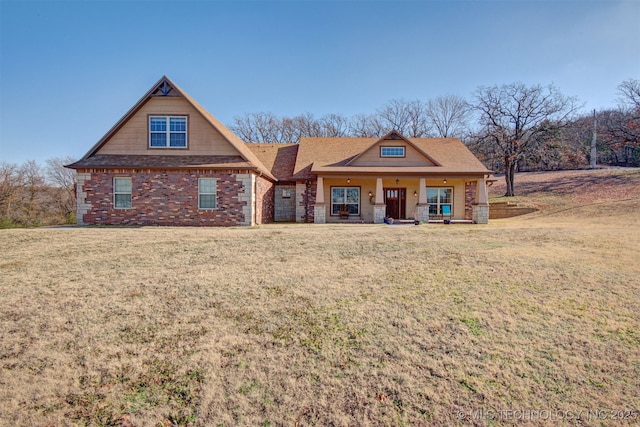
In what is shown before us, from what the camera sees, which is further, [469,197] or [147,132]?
[469,197]

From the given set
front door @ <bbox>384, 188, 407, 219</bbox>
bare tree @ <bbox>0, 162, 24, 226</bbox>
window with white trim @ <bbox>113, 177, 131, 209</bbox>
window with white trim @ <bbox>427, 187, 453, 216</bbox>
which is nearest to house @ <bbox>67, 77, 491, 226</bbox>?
window with white trim @ <bbox>113, 177, 131, 209</bbox>

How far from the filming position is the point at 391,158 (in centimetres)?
1822

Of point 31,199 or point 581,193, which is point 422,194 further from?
point 31,199

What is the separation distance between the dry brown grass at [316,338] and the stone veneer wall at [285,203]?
1185 centimetres

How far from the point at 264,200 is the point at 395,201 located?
24.4 feet

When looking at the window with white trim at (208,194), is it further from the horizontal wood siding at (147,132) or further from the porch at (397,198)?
the porch at (397,198)

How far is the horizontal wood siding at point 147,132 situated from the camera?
15.1 m

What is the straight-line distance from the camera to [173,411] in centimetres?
285

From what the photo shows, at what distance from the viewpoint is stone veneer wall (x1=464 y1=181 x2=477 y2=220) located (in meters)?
19.2

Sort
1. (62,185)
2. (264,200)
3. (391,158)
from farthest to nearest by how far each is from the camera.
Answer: (62,185) < (391,158) < (264,200)

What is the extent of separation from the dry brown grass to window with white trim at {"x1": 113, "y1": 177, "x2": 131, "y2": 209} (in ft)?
25.7

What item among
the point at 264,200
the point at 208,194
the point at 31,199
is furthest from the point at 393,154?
the point at 31,199

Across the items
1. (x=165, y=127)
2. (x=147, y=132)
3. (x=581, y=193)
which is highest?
(x=165, y=127)

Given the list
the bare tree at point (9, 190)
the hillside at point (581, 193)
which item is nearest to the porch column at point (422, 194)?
the hillside at point (581, 193)
